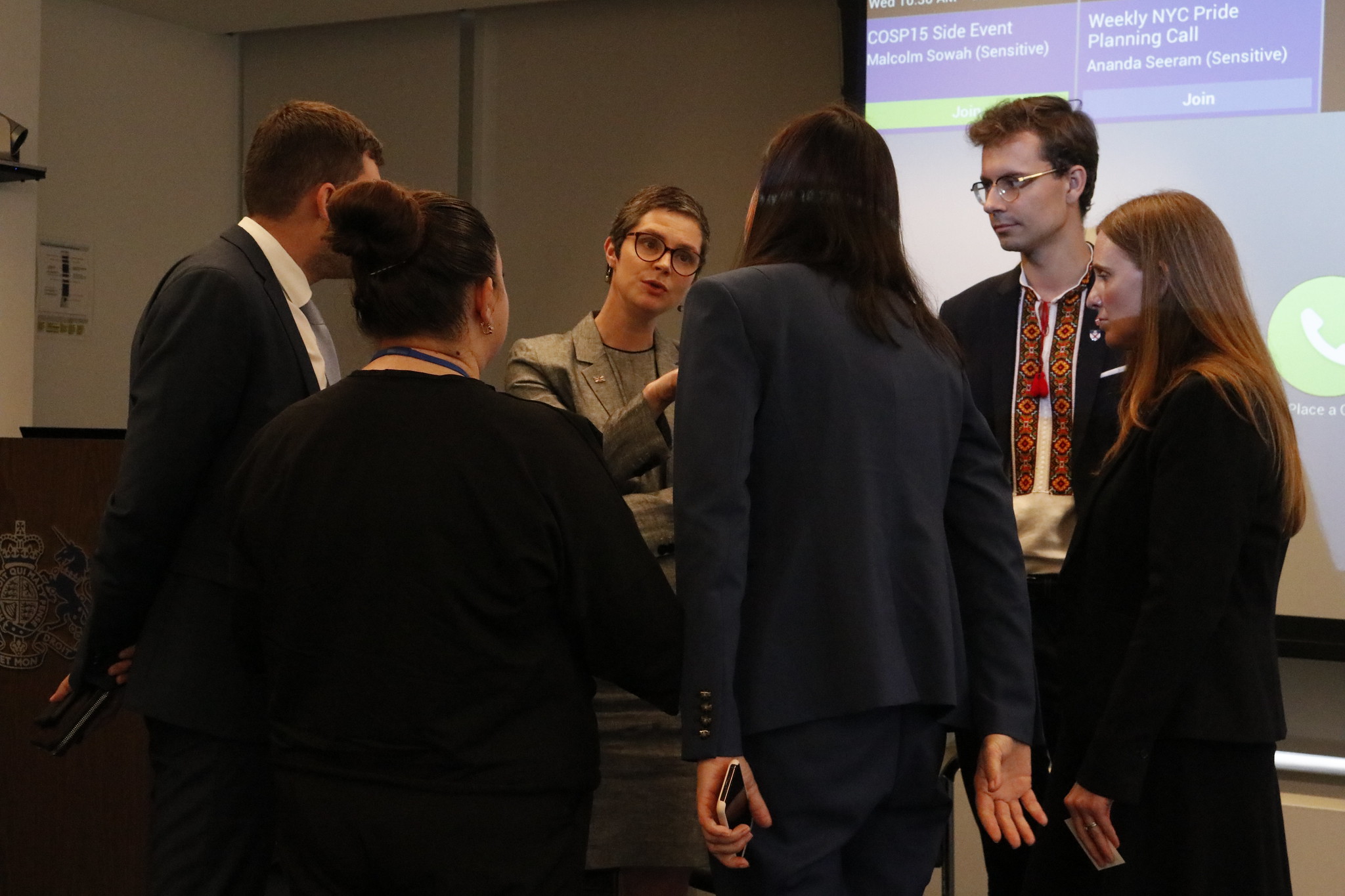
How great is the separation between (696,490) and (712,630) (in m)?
0.16

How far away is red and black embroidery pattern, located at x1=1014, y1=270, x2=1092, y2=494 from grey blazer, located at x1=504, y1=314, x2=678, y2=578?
671mm

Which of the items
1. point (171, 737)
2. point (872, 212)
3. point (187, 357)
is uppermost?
point (872, 212)

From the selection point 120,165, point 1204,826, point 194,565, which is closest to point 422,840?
point 194,565

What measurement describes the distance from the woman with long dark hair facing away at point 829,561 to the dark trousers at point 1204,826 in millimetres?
411

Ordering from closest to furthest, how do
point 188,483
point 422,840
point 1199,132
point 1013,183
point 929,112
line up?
point 422,840, point 188,483, point 1013,183, point 1199,132, point 929,112

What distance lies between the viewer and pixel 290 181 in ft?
6.32

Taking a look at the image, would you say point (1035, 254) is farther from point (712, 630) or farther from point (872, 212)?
point (712, 630)

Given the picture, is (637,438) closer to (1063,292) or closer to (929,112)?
(1063,292)

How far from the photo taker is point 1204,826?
1.83m

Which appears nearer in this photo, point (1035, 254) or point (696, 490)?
point (696, 490)

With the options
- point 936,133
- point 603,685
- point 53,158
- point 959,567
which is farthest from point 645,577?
point 53,158

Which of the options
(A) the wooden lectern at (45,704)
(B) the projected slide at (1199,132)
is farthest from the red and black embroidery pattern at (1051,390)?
(A) the wooden lectern at (45,704)

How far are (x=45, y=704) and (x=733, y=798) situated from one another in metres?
1.98

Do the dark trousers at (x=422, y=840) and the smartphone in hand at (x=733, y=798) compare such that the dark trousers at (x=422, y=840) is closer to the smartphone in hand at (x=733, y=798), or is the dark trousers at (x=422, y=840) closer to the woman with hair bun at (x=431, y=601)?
the woman with hair bun at (x=431, y=601)
